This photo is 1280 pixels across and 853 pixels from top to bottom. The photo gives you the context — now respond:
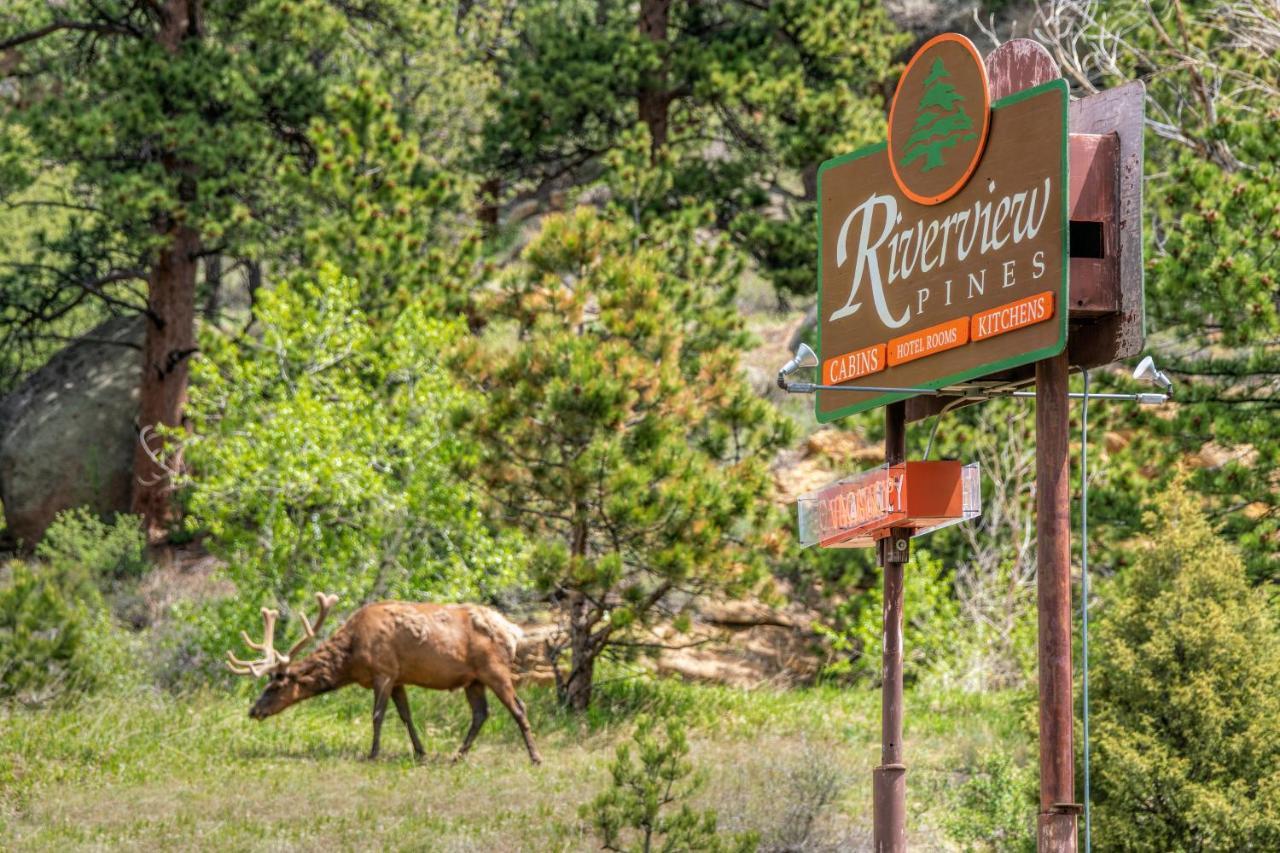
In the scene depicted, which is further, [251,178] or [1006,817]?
[251,178]

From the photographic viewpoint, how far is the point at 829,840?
42.9 ft

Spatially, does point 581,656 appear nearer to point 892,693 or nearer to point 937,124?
point 892,693

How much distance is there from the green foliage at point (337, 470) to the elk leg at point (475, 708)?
251 cm

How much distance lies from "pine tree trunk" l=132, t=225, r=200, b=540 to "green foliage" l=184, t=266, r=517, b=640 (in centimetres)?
511

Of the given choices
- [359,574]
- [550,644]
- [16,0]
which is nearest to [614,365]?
[550,644]

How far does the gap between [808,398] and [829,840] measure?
1492 cm

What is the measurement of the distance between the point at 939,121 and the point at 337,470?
10882 millimetres

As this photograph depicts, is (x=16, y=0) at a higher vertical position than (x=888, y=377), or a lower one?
higher

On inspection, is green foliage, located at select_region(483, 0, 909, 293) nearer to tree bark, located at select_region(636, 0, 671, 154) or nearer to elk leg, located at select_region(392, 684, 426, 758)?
tree bark, located at select_region(636, 0, 671, 154)

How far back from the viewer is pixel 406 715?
15938 mm

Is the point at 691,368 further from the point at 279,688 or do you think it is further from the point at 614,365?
the point at 279,688

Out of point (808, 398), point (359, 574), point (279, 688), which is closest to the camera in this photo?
point (279, 688)

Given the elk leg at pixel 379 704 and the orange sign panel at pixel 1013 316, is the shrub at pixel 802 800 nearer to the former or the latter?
the elk leg at pixel 379 704

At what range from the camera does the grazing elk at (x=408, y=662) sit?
15617 mm
